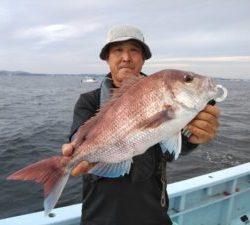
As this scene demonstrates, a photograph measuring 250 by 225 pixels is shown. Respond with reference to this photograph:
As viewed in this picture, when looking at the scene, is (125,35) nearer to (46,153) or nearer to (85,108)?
(85,108)

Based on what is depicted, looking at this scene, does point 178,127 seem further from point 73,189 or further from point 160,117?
point 73,189

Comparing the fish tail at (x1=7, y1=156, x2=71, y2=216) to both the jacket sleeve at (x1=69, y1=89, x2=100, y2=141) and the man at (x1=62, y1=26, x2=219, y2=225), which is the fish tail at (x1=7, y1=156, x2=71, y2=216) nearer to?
the man at (x1=62, y1=26, x2=219, y2=225)

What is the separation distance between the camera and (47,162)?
9.10ft

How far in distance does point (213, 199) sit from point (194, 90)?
3.60 meters

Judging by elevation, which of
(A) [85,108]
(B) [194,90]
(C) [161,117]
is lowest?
(A) [85,108]

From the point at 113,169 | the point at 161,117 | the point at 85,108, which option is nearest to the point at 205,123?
the point at 161,117

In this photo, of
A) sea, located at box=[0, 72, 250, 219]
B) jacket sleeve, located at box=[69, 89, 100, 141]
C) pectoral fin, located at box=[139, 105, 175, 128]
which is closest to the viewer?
pectoral fin, located at box=[139, 105, 175, 128]

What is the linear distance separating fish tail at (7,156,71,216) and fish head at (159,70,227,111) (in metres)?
1.02

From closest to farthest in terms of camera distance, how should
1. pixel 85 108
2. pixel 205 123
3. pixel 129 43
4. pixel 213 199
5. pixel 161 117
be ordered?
pixel 161 117 < pixel 205 123 < pixel 85 108 < pixel 129 43 < pixel 213 199

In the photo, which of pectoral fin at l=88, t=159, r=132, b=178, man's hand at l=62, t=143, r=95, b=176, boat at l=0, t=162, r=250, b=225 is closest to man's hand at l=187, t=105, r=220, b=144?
pectoral fin at l=88, t=159, r=132, b=178

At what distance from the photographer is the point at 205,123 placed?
2785mm

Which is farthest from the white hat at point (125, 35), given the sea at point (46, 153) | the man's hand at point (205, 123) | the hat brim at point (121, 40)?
the sea at point (46, 153)

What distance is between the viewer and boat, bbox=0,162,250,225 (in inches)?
207

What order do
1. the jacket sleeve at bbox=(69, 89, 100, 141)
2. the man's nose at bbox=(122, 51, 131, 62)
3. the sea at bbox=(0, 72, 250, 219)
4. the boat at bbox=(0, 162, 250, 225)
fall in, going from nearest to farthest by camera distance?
the jacket sleeve at bbox=(69, 89, 100, 141) < the man's nose at bbox=(122, 51, 131, 62) < the boat at bbox=(0, 162, 250, 225) < the sea at bbox=(0, 72, 250, 219)
